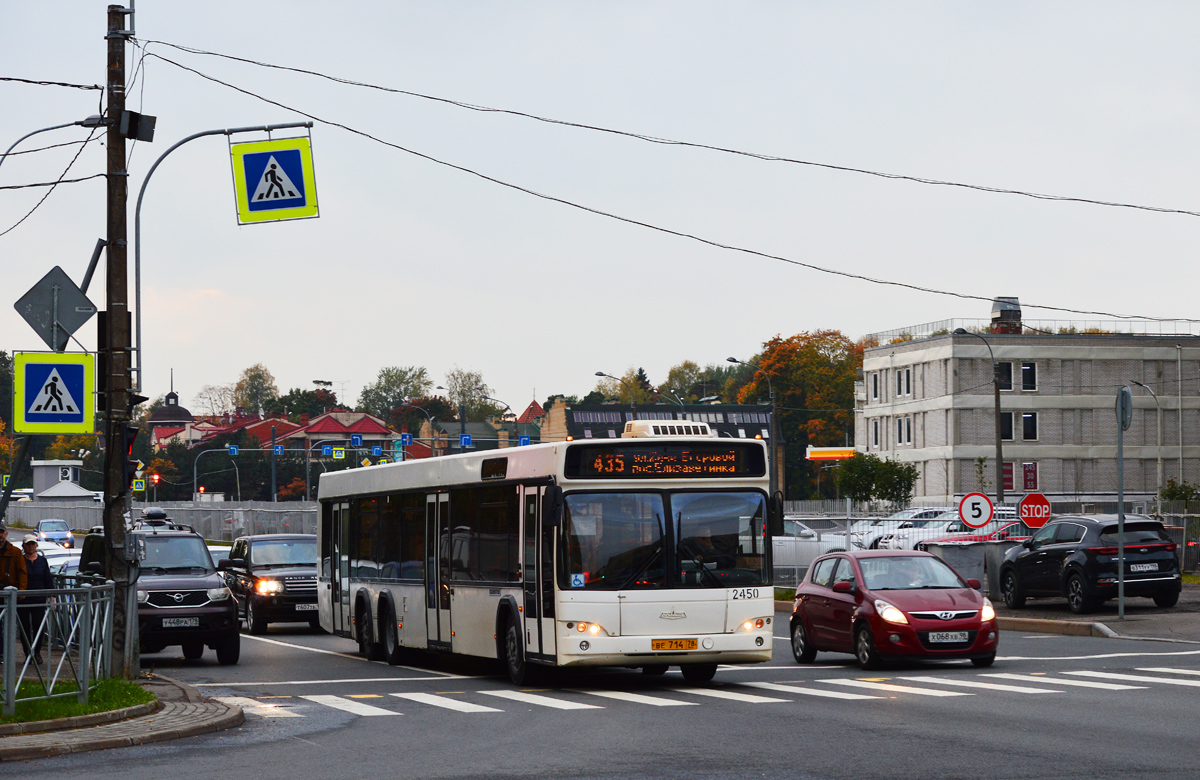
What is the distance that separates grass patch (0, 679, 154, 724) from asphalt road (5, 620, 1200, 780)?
1067mm

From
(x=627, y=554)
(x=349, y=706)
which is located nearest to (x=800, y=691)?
(x=627, y=554)

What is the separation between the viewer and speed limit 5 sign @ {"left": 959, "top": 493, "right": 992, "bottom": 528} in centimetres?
3053

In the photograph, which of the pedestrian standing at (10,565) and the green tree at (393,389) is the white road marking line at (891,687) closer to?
the pedestrian standing at (10,565)

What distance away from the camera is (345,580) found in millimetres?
23594

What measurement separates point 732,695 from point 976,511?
1566cm

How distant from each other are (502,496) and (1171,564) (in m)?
15.2

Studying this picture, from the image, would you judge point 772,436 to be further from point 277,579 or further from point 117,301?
point 117,301

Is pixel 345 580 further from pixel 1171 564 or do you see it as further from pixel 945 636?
pixel 1171 564

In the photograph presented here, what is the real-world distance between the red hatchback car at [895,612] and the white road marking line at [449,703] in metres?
5.55

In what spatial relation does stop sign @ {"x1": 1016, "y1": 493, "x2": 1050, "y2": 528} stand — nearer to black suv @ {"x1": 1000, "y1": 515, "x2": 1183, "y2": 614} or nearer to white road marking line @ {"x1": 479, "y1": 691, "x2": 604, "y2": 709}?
black suv @ {"x1": 1000, "y1": 515, "x2": 1183, "y2": 614}

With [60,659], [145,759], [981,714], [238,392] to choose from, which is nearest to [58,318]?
[60,659]

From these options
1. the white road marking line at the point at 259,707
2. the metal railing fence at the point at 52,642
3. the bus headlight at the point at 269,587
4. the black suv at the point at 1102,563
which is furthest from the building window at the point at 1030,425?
the metal railing fence at the point at 52,642

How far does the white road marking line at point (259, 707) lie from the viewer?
14602 millimetres

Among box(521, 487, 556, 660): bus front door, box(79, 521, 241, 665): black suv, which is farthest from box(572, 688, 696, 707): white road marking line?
box(79, 521, 241, 665): black suv
